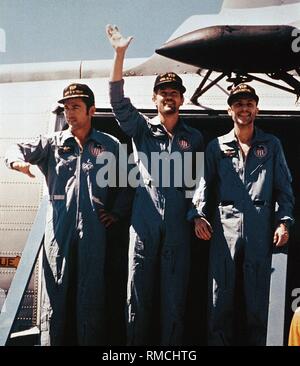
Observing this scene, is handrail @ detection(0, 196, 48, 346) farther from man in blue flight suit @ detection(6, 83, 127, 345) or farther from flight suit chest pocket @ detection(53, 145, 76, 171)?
flight suit chest pocket @ detection(53, 145, 76, 171)

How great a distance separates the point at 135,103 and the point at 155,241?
1.77 metres

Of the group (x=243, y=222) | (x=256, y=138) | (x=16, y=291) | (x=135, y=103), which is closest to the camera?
(x=16, y=291)

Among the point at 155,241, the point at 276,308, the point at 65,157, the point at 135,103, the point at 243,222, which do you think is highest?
the point at 135,103

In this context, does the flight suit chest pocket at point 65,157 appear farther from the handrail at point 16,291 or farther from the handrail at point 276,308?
the handrail at point 276,308

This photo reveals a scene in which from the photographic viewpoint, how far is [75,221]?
9.84ft

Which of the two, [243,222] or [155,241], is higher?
[243,222]

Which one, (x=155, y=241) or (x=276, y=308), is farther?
(x=155, y=241)

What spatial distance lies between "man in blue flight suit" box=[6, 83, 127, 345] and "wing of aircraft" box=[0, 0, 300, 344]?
188 millimetres

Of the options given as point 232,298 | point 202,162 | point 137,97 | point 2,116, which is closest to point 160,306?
point 232,298

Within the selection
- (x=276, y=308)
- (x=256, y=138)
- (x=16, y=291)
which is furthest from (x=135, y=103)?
(x=276, y=308)

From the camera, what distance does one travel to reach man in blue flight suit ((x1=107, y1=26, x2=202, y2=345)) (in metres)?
2.92

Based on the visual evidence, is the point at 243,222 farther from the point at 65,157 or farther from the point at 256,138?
the point at 65,157
